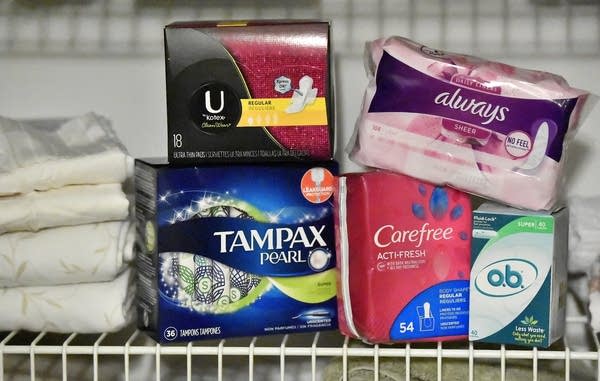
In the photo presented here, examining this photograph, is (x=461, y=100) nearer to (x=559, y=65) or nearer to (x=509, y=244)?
(x=509, y=244)

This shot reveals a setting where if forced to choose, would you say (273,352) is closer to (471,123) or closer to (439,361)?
(439,361)

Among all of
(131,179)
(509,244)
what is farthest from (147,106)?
(509,244)

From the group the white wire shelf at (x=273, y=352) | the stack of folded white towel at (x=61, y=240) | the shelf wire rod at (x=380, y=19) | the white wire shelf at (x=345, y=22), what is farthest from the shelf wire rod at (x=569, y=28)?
the stack of folded white towel at (x=61, y=240)

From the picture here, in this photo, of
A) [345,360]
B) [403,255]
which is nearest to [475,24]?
[403,255]

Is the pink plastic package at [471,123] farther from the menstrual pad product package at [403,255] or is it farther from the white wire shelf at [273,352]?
the white wire shelf at [273,352]

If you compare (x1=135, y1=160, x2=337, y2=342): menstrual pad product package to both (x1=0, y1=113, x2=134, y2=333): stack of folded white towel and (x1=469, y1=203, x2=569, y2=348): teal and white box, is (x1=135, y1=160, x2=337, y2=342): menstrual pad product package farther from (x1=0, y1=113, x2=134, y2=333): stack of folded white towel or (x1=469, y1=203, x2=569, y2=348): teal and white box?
(x1=469, y1=203, x2=569, y2=348): teal and white box

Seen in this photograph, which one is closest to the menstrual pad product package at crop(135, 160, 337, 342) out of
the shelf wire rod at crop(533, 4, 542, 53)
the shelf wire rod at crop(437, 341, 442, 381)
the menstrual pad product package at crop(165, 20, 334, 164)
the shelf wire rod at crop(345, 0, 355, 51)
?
the menstrual pad product package at crop(165, 20, 334, 164)

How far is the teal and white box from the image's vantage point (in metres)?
0.99

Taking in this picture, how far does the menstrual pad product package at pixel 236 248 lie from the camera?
1.03 meters

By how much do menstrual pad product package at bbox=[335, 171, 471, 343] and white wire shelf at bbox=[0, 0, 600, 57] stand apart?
302 mm

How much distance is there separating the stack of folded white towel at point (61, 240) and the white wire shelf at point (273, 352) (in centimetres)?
3

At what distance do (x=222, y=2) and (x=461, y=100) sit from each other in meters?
0.42

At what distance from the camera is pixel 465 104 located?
A: 99 cm

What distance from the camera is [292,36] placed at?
3.36 feet
